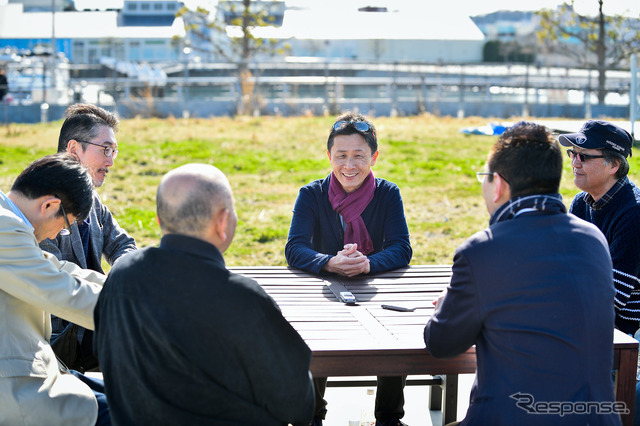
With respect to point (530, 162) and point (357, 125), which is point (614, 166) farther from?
point (530, 162)

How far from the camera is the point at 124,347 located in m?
2.10

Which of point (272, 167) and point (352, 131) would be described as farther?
point (272, 167)

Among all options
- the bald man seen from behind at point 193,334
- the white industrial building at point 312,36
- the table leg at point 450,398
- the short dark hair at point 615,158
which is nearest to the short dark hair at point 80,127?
the bald man seen from behind at point 193,334

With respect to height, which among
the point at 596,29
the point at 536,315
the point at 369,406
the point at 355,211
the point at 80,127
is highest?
the point at 596,29

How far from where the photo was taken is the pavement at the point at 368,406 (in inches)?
160

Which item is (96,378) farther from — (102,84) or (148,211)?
(102,84)

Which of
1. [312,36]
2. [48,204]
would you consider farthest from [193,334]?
[312,36]

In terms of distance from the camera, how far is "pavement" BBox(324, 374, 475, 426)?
405cm

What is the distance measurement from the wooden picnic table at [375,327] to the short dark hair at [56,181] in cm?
96

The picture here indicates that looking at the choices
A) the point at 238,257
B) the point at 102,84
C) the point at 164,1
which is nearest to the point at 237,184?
the point at 238,257

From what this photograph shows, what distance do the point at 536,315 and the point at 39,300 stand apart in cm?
163

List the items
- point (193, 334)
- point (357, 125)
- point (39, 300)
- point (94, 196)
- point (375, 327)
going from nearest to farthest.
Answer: point (193, 334) < point (39, 300) < point (375, 327) < point (94, 196) < point (357, 125)

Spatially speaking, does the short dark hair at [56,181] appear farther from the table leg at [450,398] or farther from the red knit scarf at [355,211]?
the table leg at [450,398]

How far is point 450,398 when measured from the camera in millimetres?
3887
